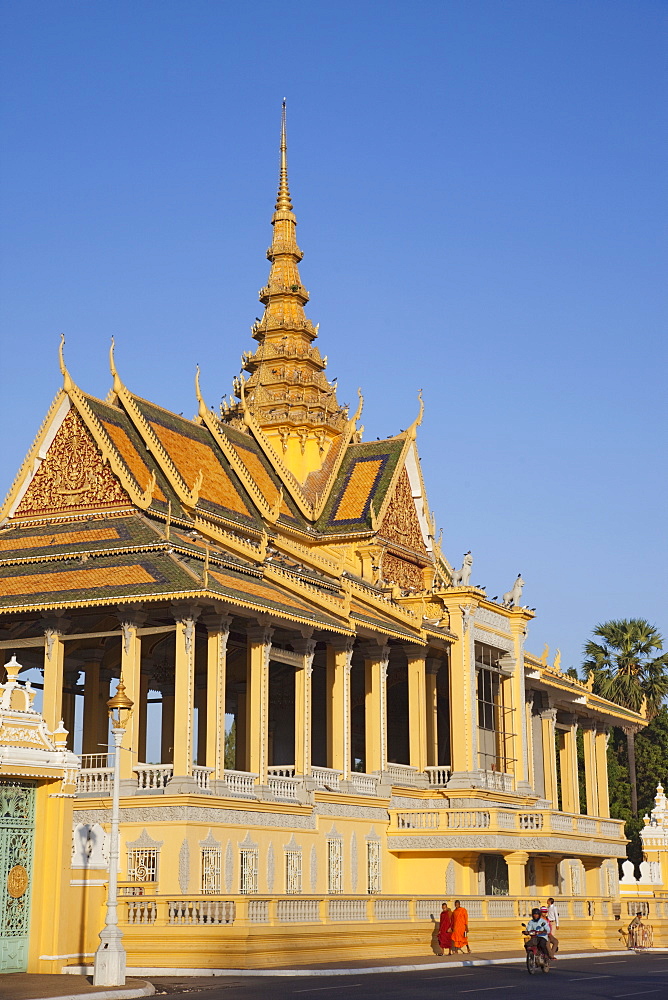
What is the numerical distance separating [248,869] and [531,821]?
29.5ft

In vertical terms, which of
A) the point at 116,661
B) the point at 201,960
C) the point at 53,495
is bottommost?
the point at 201,960

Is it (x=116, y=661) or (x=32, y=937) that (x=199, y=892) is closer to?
(x=32, y=937)

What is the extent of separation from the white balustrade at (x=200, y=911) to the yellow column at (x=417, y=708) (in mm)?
14236

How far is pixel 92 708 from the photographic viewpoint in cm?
3756

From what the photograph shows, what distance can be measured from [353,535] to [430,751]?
22.7 ft

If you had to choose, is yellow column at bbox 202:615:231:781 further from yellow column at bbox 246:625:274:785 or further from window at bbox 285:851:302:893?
window at bbox 285:851:302:893

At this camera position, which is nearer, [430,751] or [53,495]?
[53,495]

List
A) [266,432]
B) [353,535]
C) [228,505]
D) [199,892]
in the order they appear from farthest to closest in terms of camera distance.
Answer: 1. [266,432]
2. [353,535]
3. [228,505]
4. [199,892]

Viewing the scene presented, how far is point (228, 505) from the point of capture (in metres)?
40.8

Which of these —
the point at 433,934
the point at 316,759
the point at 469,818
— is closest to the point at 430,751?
the point at 316,759

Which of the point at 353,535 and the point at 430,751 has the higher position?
the point at 353,535

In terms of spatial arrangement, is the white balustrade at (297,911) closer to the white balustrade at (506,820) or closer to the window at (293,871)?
the window at (293,871)

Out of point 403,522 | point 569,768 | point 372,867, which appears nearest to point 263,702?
point 372,867

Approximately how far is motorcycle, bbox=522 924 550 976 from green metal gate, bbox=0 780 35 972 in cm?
851
